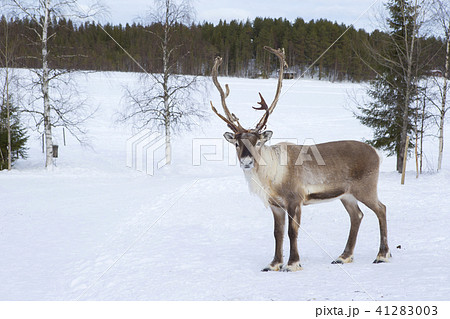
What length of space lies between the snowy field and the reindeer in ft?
1.56

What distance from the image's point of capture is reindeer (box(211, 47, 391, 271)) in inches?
249

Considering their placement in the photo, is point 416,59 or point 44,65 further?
point 44,65

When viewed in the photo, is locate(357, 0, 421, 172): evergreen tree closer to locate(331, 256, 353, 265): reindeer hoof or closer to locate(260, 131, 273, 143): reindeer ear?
locate(331, 256, 353, 265): reindeer hoof

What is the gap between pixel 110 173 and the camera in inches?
792

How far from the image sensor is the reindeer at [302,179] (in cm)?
632

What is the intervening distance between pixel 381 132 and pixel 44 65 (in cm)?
1634

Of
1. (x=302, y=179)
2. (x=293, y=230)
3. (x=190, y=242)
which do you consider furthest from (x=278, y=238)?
(x=190, y=242)

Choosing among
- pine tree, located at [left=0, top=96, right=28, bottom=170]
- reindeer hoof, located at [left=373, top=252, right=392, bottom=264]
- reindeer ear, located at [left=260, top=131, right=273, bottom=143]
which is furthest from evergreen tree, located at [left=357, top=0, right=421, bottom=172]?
pine tree, located at [left=0, top=96, right=28, bottom=170]

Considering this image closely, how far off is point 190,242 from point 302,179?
10.6ft

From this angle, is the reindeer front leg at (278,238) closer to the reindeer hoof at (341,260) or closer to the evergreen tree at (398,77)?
the reindeer hoof at (341,260)

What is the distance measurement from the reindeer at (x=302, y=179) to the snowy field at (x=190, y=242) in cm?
48
